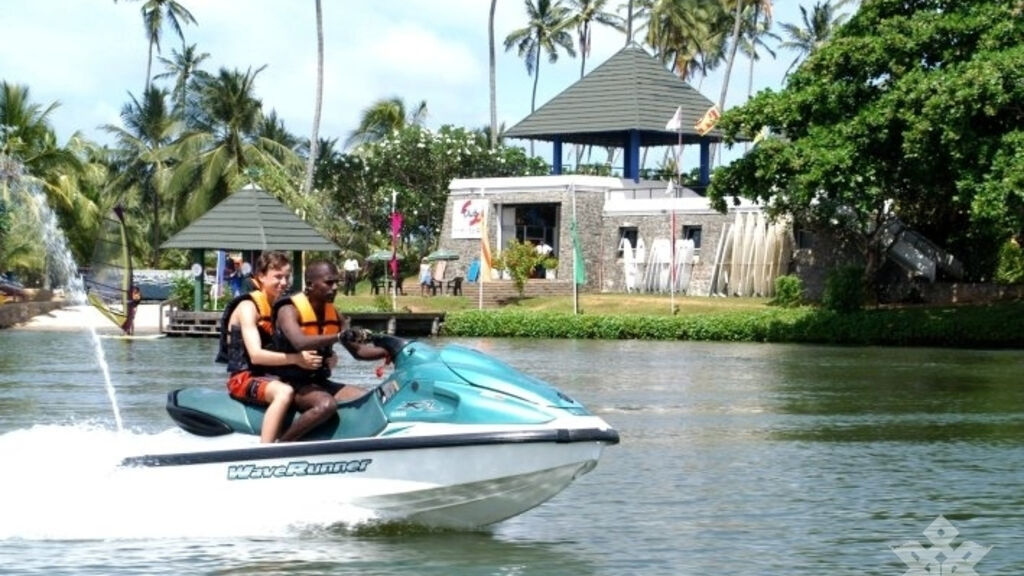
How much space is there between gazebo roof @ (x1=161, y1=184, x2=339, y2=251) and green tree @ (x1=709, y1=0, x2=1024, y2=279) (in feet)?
40.2

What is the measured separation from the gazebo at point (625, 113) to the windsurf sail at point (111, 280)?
14.2 metres

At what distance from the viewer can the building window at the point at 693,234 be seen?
54.0m

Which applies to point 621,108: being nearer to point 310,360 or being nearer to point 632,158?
point 632,158

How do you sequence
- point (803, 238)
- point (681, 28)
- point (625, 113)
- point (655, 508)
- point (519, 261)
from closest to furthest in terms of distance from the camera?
point (655, 508), point (803, 238), point (519, 261), point (625, 113), point (681, 28)

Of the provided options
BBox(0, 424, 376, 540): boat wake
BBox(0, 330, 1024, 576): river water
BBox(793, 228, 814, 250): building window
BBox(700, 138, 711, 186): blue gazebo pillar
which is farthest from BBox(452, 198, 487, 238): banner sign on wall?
BBox(0, 424, 376, 540): boat wake

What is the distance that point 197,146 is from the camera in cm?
6606

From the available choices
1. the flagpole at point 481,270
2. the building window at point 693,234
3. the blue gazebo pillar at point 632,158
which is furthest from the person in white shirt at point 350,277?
the building window at point 693,234

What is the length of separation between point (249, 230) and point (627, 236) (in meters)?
14.7

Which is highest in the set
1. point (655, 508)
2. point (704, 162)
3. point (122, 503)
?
point (704, 162)

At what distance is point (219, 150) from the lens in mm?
65625

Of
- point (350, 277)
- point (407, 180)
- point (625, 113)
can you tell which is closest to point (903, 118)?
point (625, 113)

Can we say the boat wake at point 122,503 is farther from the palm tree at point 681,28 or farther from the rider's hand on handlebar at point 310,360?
the palm tree at point 681,28

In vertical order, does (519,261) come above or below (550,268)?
above

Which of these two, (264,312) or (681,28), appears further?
(681,28)
